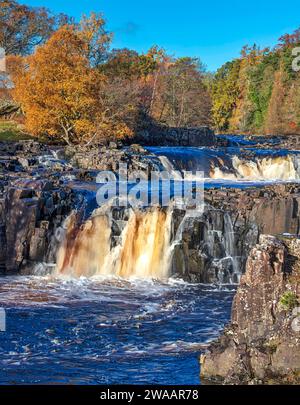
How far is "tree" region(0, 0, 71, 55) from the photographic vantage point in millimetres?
51562

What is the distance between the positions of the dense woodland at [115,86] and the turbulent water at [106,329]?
63.2ft

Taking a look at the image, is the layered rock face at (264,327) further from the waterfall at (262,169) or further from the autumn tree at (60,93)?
the autumn tree at (60,93)

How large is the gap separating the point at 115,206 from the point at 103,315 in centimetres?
606

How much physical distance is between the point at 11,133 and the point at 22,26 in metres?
18.6

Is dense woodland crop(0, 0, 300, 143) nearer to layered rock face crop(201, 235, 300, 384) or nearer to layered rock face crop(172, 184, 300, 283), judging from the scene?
layered rock face crop(172, 184, 300, 283)

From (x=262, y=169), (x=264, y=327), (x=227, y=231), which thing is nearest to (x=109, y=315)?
(x=264, y=327)

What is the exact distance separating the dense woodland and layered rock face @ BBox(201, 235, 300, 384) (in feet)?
81.6

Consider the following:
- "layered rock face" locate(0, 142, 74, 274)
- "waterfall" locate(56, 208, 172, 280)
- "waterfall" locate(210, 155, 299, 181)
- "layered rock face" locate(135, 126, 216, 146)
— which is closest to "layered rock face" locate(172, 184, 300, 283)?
"waterfall" locate(56, 208, 172, 280)

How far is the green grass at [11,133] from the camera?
3694 cm

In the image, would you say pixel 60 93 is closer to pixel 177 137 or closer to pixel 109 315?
pixel 177 137

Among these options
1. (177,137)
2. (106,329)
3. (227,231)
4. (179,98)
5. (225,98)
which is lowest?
(106,329)

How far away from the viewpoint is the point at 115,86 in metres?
38.0

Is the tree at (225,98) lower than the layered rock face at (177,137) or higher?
higher

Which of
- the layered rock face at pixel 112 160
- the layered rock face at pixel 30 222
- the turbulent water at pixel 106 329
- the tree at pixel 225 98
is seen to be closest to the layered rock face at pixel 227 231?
the turbulent water at pixel 106 329
